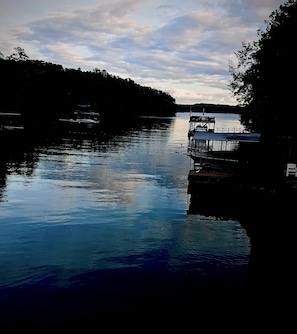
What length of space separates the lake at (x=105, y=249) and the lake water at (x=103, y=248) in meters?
0.06

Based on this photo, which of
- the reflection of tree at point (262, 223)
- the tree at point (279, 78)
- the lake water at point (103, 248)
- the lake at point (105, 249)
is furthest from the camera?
the tree at point (279, 78)

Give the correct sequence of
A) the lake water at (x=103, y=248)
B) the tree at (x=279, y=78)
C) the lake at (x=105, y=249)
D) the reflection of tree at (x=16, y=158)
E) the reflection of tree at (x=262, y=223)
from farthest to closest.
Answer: the reflection of tree at (x=16, y=158), the tree at (x=279, y=78), the reflection of tree at (x=262, y=223), the lake water at (x=103, y=248), the lake at (x=105, y=249)

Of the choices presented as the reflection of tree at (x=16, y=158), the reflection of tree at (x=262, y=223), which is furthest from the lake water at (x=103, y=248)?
the reflection of tree at (x=16, y=158)

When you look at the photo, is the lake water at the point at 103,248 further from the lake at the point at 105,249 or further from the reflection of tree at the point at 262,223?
the reflection of tree at the point at 262,223

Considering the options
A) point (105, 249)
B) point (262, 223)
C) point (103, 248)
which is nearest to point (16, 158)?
point (103, 248)

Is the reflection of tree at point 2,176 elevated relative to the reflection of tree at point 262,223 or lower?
elevated

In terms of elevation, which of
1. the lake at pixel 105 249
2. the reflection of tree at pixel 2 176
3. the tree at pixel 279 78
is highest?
the tree at pixel 279 78

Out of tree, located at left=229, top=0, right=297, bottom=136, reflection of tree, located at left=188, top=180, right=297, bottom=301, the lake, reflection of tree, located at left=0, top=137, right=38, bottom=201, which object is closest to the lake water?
the lake

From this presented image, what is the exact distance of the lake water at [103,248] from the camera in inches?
682

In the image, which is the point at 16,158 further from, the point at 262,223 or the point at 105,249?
the point at 262,223

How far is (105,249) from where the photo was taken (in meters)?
23.8

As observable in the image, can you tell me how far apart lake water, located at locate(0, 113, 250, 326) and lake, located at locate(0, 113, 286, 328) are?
6 centimetres

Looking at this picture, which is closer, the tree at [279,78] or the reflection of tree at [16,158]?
the tree at [279,78]

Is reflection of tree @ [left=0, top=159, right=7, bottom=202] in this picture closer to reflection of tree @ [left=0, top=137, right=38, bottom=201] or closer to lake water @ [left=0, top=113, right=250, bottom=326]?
reflection of tree @ [left=0, top=137, right=38, bottom=201]
